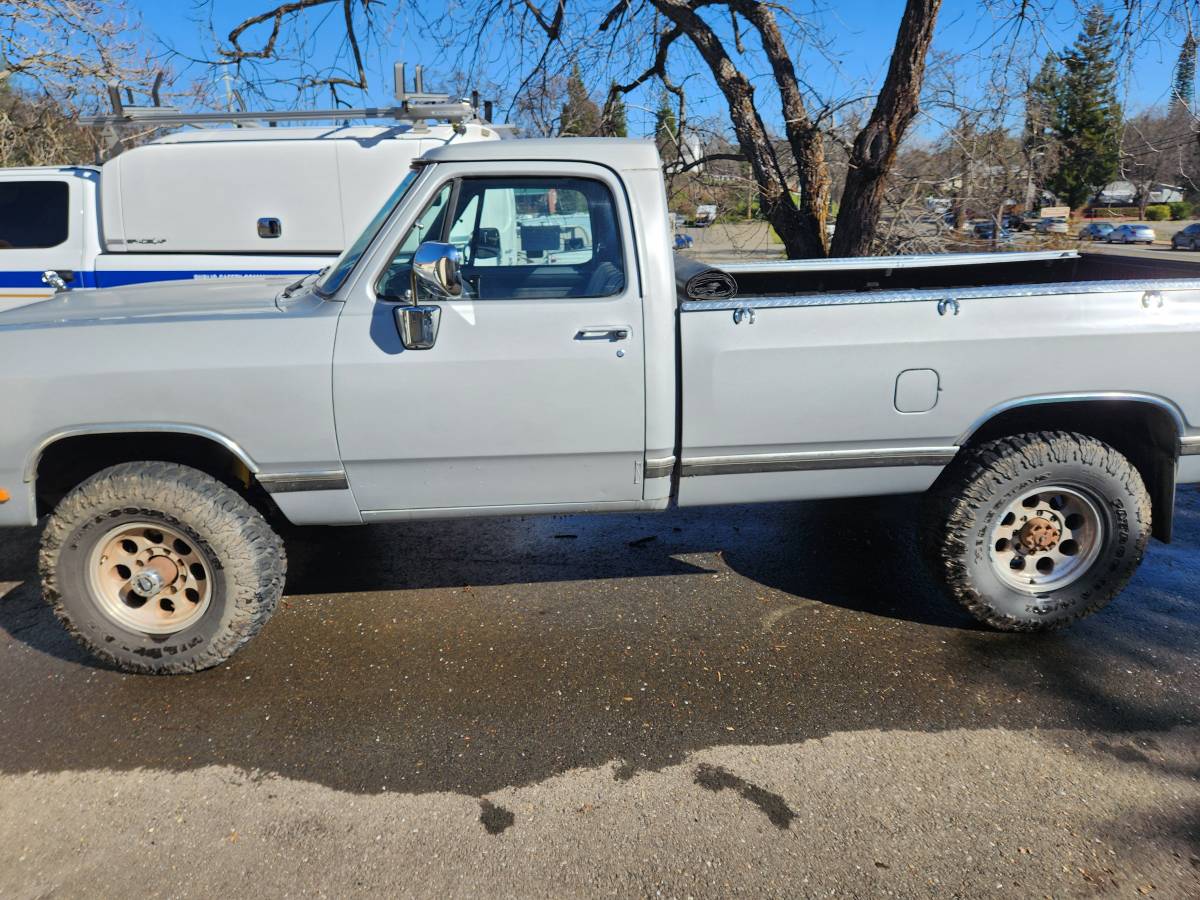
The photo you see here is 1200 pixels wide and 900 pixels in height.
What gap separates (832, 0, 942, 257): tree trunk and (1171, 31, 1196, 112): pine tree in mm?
2079

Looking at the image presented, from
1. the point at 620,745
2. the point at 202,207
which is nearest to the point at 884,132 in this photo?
the point at 202,207

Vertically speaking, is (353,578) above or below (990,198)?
below

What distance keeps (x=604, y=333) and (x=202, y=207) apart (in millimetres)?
5142

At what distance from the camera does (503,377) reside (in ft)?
10.7

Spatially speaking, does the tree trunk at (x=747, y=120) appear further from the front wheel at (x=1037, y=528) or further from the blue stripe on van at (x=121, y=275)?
the front wheel at (x=1037, y=528)

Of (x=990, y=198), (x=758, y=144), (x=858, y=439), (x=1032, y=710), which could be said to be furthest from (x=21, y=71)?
(x=1032, y=710)

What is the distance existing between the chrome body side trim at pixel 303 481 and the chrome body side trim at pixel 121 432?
6.2 inches

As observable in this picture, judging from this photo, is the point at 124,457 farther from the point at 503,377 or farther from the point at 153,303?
the point at 503,377

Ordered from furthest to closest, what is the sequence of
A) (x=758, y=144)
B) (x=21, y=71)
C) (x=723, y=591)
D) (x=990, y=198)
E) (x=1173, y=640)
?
1. (x=21, y=71)
2. (x=990, y=198)
3. (x=758, y=144)
4. (x=723, y=591)
5. (x=1173, y=640)

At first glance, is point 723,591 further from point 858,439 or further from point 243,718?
point 243,718

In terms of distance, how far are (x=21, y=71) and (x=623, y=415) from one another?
49.2 ft

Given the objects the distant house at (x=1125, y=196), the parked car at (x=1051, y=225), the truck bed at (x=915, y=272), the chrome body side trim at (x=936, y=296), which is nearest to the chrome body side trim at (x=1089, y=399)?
the chrome body side trim at (x=936, y=296)

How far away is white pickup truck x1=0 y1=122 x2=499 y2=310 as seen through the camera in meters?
6.86

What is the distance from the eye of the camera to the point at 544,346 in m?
3.27
